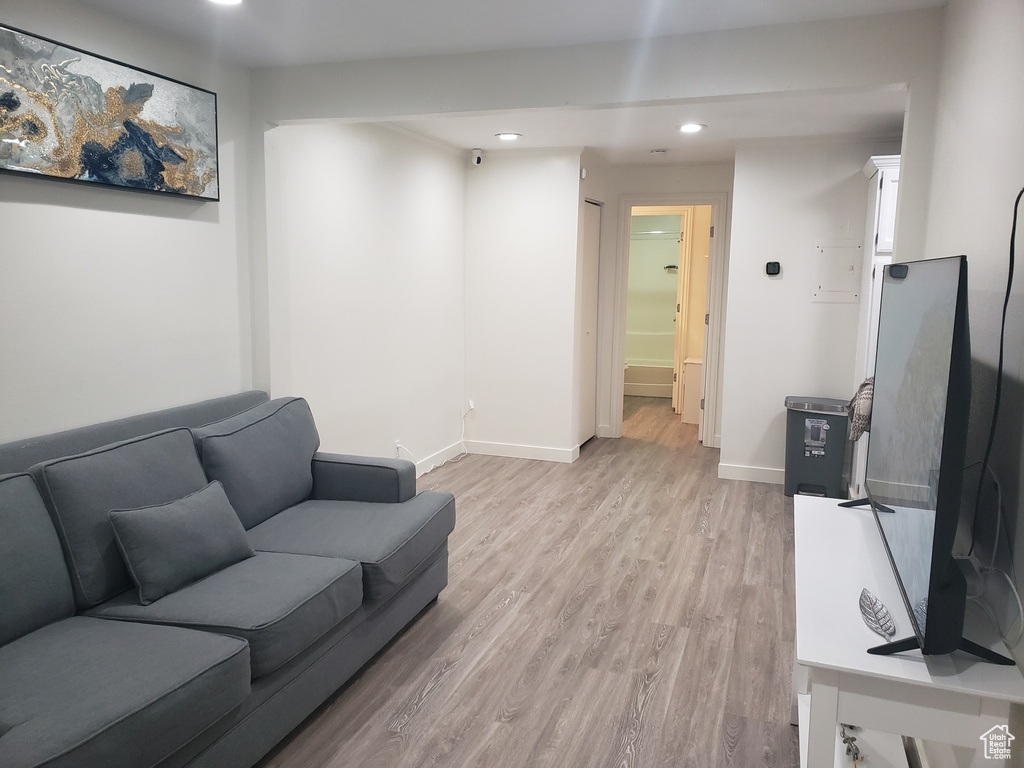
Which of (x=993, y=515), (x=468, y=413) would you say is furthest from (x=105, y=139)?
(x=468, y=413)

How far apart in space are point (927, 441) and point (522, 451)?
14.4 ft

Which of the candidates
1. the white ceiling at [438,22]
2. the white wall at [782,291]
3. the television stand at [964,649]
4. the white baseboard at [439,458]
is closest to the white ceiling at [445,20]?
the white ceiling at [438,22]

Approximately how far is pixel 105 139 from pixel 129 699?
201 centimetres

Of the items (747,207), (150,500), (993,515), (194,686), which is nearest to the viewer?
(993,515)

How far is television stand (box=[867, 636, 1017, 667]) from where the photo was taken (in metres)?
1.42

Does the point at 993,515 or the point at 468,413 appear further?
the point at 468,413

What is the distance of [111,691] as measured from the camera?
1.68 meters

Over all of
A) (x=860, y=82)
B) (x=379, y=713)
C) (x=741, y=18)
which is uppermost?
(x=741, y=18)

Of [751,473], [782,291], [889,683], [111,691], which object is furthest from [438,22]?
[751,473]

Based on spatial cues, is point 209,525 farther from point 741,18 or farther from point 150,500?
point 741,18

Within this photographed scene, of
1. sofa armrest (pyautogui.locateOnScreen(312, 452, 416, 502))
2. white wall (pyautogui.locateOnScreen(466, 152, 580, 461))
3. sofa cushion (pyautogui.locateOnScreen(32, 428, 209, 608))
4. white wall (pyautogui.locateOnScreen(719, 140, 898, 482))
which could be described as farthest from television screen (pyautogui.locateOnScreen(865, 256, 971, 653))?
white wall (pyautogui.locateOnScreen(466, 152, 580, 461))

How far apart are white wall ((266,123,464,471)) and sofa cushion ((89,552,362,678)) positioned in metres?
1.42

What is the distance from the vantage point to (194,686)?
175 cm

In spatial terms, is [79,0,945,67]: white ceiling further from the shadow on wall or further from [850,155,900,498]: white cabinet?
[850,155,900,498]: white cabinet
